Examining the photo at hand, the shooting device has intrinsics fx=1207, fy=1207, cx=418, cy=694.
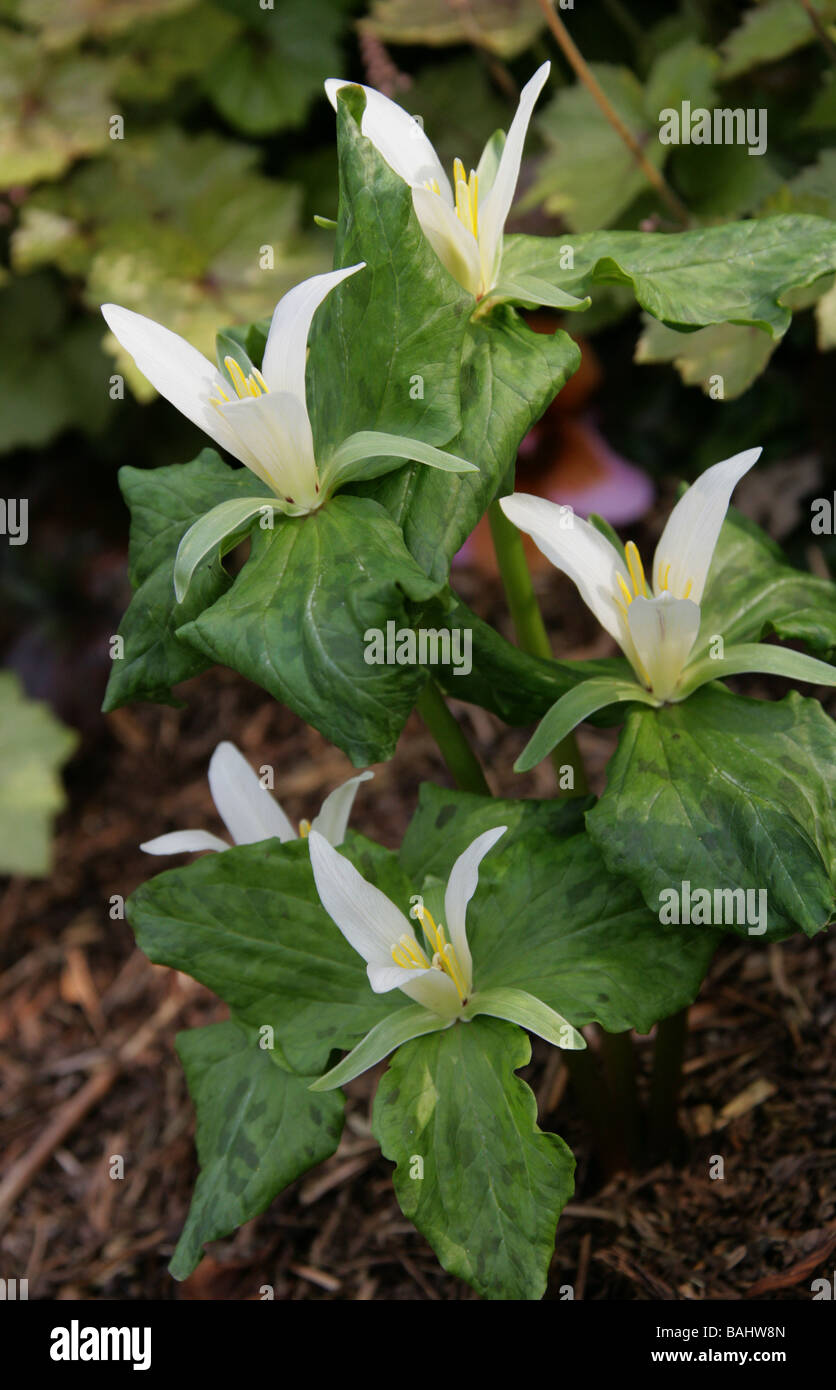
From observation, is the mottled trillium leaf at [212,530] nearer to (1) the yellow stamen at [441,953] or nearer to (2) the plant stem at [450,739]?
(2) the plant stem at [450,739]

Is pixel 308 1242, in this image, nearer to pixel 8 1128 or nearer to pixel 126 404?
pixel 8 1128

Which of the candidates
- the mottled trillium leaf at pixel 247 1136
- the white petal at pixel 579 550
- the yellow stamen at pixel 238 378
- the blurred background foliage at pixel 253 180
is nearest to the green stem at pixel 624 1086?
the mottled trillium leaf at pixel 247 1136

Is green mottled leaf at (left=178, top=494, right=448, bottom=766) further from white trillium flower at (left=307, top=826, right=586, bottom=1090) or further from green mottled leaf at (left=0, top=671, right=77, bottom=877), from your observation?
green mottled leaf at (left=0, top=671, right=77, bottom=877)

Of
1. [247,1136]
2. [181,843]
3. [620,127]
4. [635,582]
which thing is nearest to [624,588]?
[635,582]

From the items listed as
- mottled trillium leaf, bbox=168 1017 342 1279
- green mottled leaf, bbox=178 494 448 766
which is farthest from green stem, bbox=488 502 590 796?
mottled trillium leaf, bbox=168 1017 342 1279

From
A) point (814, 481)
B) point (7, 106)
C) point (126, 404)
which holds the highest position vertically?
point (7, 106)

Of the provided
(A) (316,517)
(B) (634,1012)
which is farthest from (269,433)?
(B) (634,1012)
